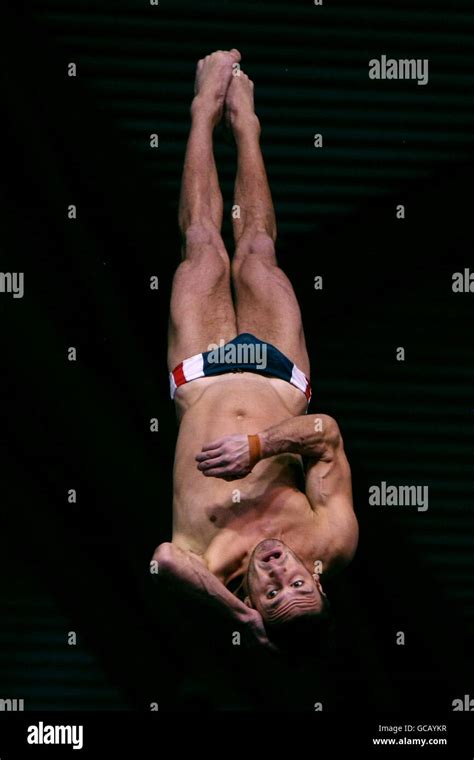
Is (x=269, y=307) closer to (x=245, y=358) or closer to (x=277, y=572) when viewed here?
(x=245, y=358)

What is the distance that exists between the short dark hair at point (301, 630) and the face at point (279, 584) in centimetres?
Answer: 2

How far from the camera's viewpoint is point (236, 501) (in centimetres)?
720

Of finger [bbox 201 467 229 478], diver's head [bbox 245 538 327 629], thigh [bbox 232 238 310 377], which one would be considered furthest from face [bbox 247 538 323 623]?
thigh [bbox 232 238 310 377]

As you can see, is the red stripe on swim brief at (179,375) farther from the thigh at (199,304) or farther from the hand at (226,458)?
the hand at (226,458)

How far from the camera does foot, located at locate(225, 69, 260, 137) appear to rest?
26.3ft

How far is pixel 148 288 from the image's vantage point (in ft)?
28.1

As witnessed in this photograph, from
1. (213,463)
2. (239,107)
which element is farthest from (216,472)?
(239,107)

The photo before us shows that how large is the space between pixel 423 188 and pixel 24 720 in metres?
3.47

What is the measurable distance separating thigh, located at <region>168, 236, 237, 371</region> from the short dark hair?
139 centimetres

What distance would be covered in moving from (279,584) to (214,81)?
264cm

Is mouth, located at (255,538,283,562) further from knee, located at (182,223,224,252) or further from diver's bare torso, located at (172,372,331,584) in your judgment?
knee, located at (182,223,224,252)

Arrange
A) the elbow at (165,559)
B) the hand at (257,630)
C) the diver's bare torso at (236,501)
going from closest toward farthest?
the elbow at (165,559), the hand at (257,630), the diver's bare torso at (236,501)

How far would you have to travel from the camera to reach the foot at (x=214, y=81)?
26.1 ft

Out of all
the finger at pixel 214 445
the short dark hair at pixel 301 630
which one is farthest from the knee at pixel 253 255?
the short dark hair at pixel 301 630
